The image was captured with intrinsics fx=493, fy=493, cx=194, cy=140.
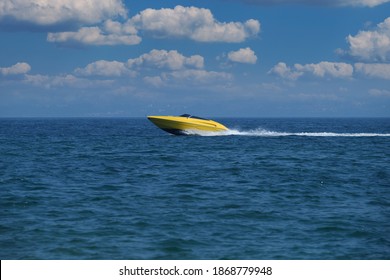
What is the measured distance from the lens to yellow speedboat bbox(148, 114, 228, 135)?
5972 cm

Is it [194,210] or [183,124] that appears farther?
[183,124]

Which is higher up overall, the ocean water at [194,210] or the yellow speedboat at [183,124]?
the yellow speedboat at [183,124]

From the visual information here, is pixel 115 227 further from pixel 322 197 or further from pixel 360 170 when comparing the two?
pixel 360 170

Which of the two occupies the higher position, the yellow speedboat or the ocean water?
the yellow speedboat

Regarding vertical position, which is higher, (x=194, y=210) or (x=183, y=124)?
(x=183, y=124)

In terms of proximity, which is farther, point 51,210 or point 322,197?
point 322,197

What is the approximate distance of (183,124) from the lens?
6009 cm

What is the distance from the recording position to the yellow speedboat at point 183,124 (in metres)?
59.7

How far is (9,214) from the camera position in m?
20.0

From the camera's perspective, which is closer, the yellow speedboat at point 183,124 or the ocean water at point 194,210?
the ocean water at point 194,210

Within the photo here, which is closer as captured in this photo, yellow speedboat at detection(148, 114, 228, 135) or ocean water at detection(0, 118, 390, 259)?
ocean water at detection(0, 118, 390, 259)

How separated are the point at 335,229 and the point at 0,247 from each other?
11.4 meters
